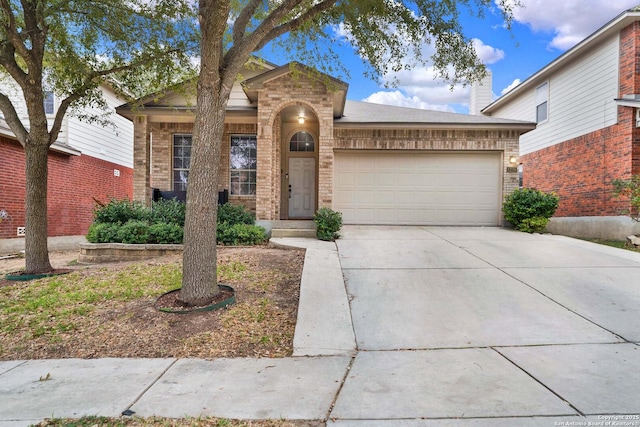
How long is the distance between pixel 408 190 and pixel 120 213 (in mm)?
8055

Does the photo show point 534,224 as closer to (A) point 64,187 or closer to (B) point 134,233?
(B) point 134,233

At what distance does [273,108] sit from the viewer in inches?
379

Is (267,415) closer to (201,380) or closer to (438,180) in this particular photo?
(201,380)

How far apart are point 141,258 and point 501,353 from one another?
7.52m

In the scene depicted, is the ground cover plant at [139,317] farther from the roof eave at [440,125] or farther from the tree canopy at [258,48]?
the roof eave at [440,125]

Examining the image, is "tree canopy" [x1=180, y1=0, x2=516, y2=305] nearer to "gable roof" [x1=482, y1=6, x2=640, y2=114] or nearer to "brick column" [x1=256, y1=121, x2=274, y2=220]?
"brick column" [x1=256, y1=121, x2=274, y2=220]

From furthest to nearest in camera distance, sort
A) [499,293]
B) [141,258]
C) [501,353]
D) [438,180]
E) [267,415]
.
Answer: [438,180] < [141,258] < [499,293] < [501,353] < [267,415]

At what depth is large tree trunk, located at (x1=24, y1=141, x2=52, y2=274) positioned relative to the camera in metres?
6.63

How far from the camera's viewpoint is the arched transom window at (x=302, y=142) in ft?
37.2

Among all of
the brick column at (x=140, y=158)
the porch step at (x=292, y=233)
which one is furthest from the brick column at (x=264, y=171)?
the brick column at (x=140, y=158)

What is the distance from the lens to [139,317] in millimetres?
4449

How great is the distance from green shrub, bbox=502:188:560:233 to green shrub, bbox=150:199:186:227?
9.04 meters

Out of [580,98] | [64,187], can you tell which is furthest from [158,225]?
[580,98]

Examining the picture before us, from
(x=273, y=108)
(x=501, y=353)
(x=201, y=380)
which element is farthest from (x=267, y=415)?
(x=273, y=108)
